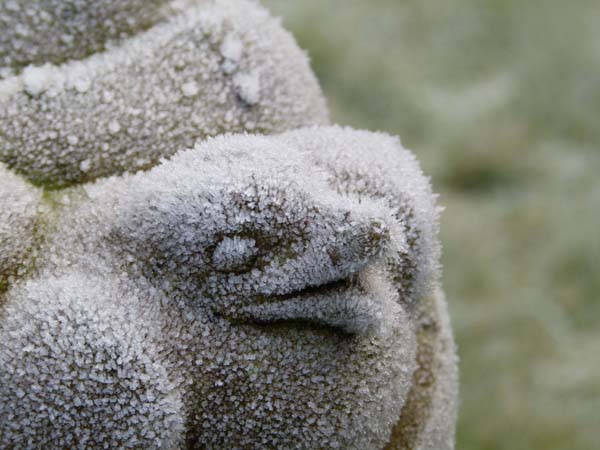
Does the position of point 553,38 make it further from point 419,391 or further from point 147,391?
point 147,391

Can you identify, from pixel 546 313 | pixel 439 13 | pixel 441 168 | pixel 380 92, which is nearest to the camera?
pixel 546 313

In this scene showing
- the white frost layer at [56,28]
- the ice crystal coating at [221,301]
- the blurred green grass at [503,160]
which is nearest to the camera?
the ice crystal coating at [221,301]

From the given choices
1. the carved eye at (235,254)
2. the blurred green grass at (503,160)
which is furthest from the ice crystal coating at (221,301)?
the blurred green grass at (503,160)

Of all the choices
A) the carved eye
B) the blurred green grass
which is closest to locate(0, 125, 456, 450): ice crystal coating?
the carved eye

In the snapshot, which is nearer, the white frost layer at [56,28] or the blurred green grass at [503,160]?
the white frost layer at [56,28]

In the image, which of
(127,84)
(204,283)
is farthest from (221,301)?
(127,84)

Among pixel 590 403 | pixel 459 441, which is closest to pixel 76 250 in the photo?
pixel 459 441

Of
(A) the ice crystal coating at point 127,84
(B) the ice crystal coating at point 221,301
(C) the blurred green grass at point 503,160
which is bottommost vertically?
(B) the ice crystal coating at point 221,301

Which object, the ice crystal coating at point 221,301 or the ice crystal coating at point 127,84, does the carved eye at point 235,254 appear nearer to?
the ice crystal coating at point 221,301
